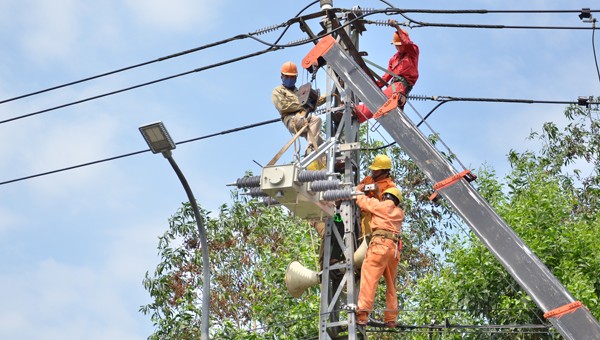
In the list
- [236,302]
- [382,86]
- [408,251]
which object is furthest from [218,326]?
[382,86]

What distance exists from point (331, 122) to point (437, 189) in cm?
209

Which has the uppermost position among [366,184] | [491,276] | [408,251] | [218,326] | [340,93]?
[408,251]

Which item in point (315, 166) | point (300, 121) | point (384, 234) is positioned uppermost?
point (300, 121)

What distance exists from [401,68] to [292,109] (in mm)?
1283

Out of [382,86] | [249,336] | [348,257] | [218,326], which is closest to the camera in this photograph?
[348,257]

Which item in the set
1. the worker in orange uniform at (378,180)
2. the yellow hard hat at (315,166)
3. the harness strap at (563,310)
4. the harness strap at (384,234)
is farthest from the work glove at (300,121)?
the harness strap at (563,310)

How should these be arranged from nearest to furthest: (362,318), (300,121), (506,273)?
(362,318) → (300,121) → (506,273)

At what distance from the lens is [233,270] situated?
24250mm

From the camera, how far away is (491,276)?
1991 centimetres

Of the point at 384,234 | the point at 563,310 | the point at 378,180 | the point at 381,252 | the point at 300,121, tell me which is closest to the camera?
the point at 563,310

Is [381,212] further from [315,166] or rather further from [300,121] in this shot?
[300,121]

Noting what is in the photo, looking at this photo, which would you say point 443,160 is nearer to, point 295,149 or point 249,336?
point 295,149

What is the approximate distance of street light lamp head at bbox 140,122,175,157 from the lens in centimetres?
1083

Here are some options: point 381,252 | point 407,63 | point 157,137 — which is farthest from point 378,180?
point 157,137
